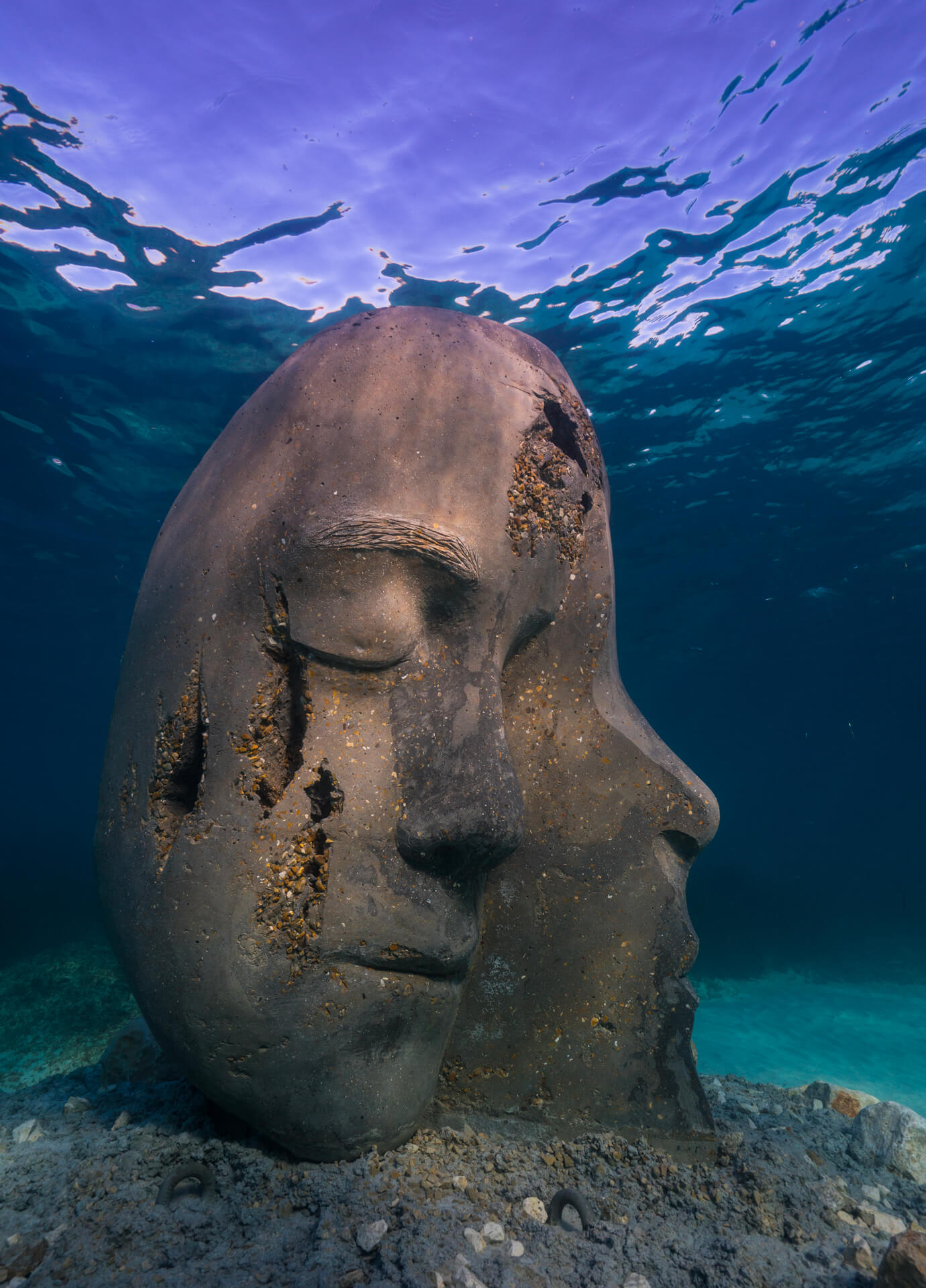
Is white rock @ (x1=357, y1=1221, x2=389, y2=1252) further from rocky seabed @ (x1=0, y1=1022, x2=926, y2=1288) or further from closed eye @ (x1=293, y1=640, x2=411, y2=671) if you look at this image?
closed eye @ (x1=293, y1=640, x2=411, y2=671)

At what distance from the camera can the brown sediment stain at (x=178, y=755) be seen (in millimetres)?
2541

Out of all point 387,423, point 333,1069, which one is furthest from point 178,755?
point 387,423

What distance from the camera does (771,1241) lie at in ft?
7.30

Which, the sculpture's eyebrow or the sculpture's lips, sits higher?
the sculpture's eyebrow

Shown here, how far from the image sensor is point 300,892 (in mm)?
2322

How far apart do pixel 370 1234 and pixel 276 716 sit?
70.4 inches

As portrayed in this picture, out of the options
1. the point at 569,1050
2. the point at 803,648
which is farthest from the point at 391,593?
the point at 803,648

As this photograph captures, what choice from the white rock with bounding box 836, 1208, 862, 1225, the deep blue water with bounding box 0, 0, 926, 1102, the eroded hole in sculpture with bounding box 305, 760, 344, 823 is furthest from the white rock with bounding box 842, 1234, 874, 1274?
the deep blue water with bounding box 0, 0, 926, 1102

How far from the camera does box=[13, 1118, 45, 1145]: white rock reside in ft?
8.63

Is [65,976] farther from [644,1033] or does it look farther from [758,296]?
[758,296]

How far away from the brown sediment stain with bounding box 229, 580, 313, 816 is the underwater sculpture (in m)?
0.01

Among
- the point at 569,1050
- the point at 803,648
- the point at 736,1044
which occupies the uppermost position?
the point at 803,648

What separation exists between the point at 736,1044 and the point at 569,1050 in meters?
9.04

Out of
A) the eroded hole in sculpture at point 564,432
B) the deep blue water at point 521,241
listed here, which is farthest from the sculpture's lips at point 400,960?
the deep blue water at point 521,241
